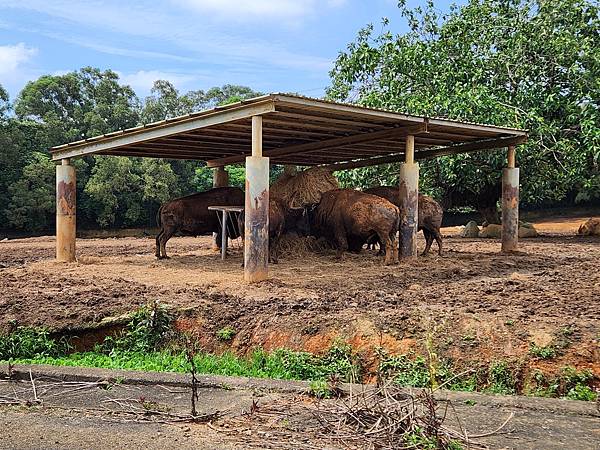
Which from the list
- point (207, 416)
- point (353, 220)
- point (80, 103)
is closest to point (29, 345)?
point (207, 416)

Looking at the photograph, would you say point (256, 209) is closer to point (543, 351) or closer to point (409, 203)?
point (409, 203)

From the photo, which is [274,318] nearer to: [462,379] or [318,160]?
[462,379]

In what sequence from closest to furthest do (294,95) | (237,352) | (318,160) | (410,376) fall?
(410,376) < (237,352) < (294,95) < (318,160)

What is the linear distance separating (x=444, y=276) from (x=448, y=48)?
1161cm

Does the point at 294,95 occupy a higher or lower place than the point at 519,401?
higher

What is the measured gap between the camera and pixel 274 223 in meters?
12.6

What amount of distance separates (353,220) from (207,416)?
27.9 ft

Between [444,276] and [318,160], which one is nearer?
[444,276]

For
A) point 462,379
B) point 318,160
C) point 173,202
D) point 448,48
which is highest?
point 448,48

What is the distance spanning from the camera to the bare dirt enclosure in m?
6.56

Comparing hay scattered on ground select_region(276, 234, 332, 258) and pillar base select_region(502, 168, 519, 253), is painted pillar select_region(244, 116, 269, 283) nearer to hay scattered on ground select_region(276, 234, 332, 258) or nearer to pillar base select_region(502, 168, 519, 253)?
hay scattered on ground select_region(276, 234, 332, 258)

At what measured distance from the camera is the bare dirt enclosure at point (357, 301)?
6.56 meters

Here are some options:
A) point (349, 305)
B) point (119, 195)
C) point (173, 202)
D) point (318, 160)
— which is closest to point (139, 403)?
point (349, 305)

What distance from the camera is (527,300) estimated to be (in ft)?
26.7
